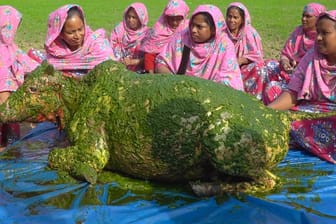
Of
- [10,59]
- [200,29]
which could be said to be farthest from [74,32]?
[200,29]

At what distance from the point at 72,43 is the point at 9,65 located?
0.75 metres

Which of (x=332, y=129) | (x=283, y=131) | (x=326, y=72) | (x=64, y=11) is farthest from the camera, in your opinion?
(x=64, y=11)

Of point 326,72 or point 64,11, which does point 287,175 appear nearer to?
point 326,72

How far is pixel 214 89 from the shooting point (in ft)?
12.9

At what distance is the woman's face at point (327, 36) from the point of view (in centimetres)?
488

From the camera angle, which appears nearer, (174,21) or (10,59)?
(10,59)

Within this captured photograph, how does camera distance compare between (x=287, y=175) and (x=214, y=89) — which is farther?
(x=287, y=175)

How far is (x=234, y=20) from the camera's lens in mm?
7508

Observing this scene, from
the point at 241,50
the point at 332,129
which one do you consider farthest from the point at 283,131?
the point at 241,50

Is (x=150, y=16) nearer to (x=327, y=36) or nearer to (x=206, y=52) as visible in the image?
(x=206, y=52)

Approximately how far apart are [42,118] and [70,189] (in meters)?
0.70

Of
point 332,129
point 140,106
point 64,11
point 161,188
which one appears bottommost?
point 161,188

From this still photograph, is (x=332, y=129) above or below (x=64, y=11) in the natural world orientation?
below

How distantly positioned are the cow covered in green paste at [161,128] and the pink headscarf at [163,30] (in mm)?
4021
